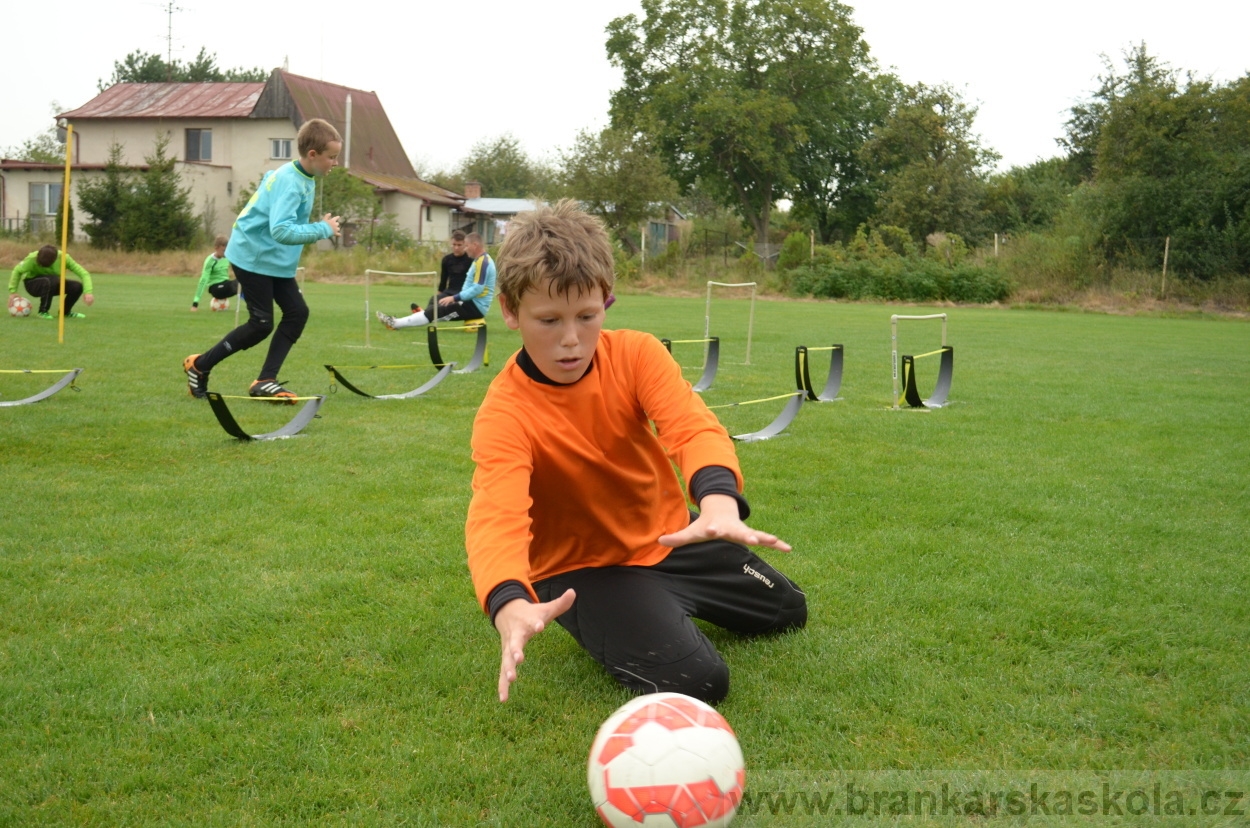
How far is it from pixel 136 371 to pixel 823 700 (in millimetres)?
9857

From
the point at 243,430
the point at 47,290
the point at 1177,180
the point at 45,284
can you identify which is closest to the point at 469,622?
the point at 243,430

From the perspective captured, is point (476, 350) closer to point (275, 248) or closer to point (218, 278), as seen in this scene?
point (275, 248)

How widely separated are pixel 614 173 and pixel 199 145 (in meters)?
24.9

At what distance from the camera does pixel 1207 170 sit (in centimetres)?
3058

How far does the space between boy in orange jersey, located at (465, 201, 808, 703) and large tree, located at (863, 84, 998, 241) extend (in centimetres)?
4473

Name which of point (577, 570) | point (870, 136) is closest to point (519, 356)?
point (577, 570)

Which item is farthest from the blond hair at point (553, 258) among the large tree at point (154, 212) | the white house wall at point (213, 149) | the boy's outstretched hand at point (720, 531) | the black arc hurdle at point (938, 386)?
the white house wall at point (213, 149)

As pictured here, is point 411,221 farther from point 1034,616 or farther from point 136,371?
point 1034,616

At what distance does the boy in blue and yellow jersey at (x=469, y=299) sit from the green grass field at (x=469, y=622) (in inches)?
288

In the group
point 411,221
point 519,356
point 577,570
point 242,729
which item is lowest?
point 242,729

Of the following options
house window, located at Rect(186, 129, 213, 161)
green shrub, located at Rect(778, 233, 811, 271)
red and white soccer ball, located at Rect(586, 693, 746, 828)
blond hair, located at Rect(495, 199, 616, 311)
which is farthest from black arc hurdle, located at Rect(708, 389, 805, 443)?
Result: house window, located at Rect(186, 129, 213, 161)

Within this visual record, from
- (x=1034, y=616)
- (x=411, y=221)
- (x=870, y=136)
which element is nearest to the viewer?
(x=1034, y=616)

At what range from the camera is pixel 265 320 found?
903 centimetres

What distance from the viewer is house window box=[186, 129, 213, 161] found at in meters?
53.4
